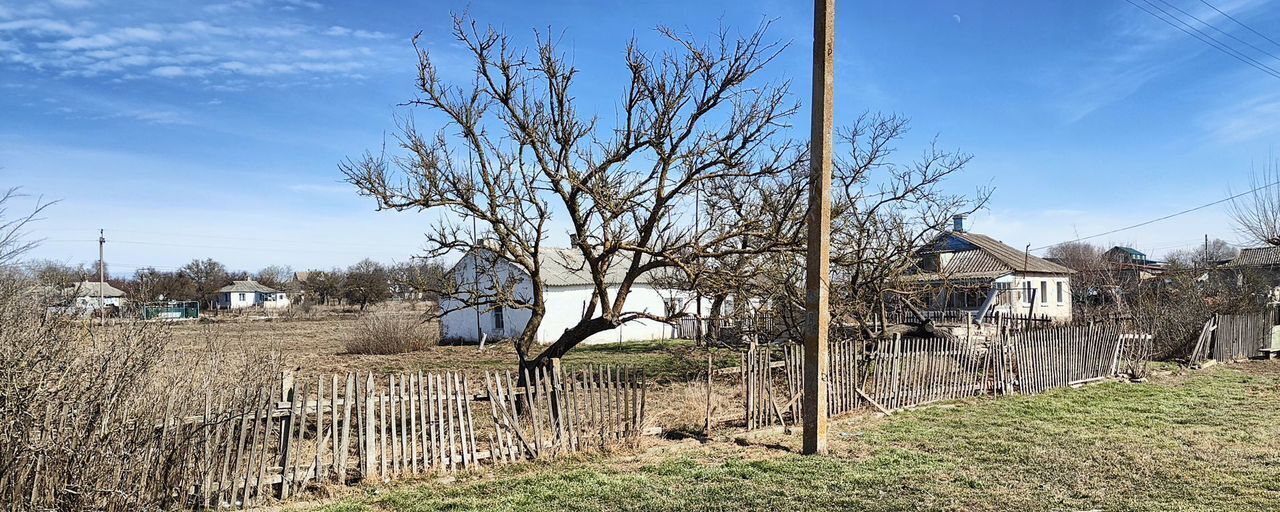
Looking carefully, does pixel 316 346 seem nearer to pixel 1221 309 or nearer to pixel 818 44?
pixel 818 44

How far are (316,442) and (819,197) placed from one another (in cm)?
560

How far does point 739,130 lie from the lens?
30.5 feet

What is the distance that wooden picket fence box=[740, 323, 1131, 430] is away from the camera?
420 inches

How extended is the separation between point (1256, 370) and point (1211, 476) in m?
13.1

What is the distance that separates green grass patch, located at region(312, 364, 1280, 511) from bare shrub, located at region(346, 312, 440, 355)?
1833cm

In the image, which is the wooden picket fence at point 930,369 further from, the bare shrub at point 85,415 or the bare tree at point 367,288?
the bare tree at point 367,288

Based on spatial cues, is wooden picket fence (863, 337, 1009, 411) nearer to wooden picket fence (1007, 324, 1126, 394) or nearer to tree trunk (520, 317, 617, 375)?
wooden picket fence (1007, 324, 1126, 394)

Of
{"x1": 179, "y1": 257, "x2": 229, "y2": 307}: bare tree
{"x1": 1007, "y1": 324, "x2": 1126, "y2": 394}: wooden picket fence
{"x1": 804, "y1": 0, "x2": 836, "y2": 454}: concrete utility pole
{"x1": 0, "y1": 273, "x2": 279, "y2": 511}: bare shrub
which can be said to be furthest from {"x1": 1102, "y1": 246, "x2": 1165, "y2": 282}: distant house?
{"x1": 179, "y1": 257, "x2": 229, "y2": 307}: bare tree

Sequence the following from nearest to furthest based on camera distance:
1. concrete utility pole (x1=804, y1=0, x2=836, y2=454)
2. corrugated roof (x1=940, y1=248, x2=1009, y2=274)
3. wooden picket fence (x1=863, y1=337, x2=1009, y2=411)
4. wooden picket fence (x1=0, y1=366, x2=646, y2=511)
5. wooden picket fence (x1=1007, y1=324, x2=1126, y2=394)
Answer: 1. wooden picket fence (x1=0, y1=366, x2=646, y2=511)
2. concrete utility pole (x1=804, y1=0, x2=836, y2=454)
3. wooden picket fence (x1=863, y1=337, x2=1009, y2=411)
4. wooden picket fence (x1=1007, y1=324, x2=1126, y2=394)
5. corrugated roof (x1=940, y1=248, x2=1009, y2=274)

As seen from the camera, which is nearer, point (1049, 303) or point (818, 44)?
point (818, 44)

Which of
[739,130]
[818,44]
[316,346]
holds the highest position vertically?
[818,44]

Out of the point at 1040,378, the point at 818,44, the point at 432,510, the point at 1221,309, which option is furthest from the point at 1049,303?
the point at 432,510

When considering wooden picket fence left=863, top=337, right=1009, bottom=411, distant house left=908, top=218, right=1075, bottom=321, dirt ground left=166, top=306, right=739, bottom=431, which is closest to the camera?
dirt ground left=166, top=306, right=739, bottom=431

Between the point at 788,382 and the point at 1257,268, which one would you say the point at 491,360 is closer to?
the point at 788,382
